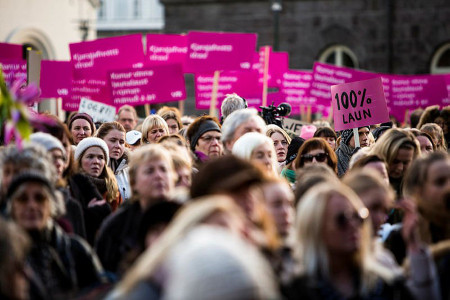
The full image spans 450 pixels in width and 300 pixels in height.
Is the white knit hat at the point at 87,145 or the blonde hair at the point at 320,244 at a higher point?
the white knit hat at the point at 87,145

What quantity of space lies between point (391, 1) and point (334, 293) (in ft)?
76.6

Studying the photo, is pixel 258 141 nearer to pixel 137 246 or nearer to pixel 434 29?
pixel 137 246

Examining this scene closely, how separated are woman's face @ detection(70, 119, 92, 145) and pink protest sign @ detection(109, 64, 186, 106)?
2.92 meters

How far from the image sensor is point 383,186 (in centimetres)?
499

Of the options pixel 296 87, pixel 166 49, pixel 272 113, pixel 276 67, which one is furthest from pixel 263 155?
pixel 276 67

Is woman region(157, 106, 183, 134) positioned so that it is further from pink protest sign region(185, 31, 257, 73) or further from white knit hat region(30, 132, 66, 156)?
white knit hat region(30, 132, 66, 156)

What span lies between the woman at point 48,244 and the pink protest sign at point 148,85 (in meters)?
8.47

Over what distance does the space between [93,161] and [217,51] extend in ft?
20.6

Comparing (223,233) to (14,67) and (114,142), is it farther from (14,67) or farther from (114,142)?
(14,67)

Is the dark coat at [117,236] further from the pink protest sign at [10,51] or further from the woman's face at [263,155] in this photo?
the pink protest sign at [10,51]

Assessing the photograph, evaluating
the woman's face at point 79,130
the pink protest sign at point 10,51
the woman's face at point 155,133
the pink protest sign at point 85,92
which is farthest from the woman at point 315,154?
the pink protest sign at point 10,51

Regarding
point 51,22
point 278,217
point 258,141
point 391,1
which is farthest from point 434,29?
point 278,217

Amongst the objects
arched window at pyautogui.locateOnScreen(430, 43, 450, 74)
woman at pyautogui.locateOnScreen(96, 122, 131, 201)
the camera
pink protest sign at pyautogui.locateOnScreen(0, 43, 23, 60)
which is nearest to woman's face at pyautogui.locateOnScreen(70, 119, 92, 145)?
woman at pyautogui.locateOnScreen(96, 122, 131, 201)

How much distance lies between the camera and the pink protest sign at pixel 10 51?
529 inches
